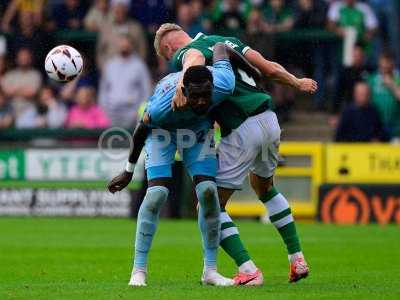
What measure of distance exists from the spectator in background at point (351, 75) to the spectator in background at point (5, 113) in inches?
234

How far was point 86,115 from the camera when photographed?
21.7m

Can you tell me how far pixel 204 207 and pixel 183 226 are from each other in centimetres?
892

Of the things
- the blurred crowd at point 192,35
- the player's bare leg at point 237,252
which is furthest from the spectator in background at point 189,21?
the player's bare leg at point 237,252

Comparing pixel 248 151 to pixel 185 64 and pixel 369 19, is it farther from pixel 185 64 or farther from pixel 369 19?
pixel 369 19

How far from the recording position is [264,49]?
2211 centimetres

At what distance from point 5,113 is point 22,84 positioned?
0.62 meters

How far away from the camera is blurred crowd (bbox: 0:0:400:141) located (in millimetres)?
21344

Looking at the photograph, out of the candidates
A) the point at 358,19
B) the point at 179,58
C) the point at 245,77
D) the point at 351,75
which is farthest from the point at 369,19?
the point at 179,58

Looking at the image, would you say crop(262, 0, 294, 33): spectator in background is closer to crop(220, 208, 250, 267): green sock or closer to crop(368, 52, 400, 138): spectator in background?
crop(368, 52, 400, 138): spectator in background

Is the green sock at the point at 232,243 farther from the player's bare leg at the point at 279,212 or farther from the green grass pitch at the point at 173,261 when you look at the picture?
the player's bare leg at the point at 279,212

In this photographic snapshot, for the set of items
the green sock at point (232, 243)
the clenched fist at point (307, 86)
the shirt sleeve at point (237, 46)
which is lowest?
the green sock at point (232, 243)

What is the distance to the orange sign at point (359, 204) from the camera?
62.7 feet

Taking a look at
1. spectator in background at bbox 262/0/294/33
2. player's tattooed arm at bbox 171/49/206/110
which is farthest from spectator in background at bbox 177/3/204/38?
player's tattooed arm at bbox 171/49/206/110

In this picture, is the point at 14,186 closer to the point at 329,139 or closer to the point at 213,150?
the point at 329,139
